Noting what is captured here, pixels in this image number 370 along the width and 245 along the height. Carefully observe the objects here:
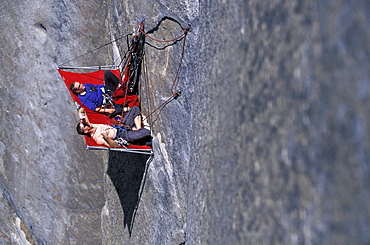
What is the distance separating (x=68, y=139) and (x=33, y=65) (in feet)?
2.90

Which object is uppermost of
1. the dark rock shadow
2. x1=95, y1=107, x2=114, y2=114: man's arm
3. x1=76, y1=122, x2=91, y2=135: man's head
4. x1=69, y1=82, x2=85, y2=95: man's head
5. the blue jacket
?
x1=69, y1=82, x2=85, y2=95: man's head

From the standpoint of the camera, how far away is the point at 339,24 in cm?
87

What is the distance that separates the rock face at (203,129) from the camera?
871mm

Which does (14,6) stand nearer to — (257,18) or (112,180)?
(112,180)

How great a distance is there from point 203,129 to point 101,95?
6.01ft

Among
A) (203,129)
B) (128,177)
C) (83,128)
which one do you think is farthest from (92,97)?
(203,129)

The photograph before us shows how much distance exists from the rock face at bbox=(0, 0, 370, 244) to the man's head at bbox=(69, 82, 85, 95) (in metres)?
0.53

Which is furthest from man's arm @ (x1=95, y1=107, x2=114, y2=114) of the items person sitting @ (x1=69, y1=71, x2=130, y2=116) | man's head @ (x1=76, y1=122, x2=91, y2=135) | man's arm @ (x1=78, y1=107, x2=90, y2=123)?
man's head @ (x1=76, y1=122, x2=91, y2=135)

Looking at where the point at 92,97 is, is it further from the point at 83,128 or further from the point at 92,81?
the point at 83,128

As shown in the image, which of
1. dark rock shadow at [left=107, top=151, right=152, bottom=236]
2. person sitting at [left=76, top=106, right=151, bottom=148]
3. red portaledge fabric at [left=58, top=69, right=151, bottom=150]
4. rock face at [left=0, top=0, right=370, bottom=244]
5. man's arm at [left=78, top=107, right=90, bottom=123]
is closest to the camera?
rock face at [left=0, top=0, right=370, bottom=244]

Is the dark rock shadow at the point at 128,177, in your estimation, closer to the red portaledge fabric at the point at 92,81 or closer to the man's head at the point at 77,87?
the red portaledge fabric at the point at 92,81

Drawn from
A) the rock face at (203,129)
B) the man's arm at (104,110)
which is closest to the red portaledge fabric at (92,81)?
the man's arm at (104,110)

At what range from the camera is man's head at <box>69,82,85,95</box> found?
3.41 meters

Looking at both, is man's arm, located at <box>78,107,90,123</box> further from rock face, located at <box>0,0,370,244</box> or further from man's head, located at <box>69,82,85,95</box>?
rock face, located at <box>0,0,370,244</box>
